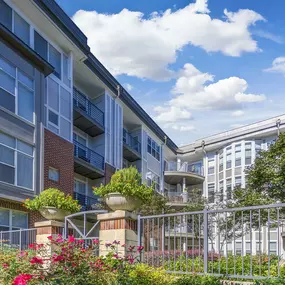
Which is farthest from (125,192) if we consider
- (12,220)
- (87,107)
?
(87,107)

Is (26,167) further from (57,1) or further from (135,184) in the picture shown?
(135,184)

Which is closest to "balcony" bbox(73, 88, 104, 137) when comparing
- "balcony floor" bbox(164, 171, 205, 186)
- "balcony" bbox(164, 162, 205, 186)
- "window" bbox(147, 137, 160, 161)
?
"window" bbox(147, 137, 160, 161)

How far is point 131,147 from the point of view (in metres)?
32.1

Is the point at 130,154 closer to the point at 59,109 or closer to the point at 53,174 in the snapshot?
the point at 59,109

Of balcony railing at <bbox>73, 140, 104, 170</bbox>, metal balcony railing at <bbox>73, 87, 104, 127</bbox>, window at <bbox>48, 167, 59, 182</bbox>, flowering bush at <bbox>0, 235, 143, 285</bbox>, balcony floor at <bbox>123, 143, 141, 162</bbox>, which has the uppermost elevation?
metal balcony railing at <bbox>73, 87, 104, 127</bbox>

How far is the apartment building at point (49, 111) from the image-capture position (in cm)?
1681

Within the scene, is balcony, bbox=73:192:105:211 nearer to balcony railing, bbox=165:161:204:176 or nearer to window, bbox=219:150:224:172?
balcony railing, bbox=165:161:204:176

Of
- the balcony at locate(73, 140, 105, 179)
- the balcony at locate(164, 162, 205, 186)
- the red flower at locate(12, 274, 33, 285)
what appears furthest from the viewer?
the balcony at locate(164, 162, 205, 186)

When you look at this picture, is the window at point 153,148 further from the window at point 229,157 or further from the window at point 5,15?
the window at point 5,15

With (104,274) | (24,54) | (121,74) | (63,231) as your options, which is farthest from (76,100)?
(104,274)

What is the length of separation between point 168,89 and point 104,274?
731 inches

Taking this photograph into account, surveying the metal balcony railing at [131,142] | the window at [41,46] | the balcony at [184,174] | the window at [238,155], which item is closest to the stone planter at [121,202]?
the window at [41,46]

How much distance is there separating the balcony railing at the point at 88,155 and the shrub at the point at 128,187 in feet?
52.7

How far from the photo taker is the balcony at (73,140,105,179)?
2380 centimetres
